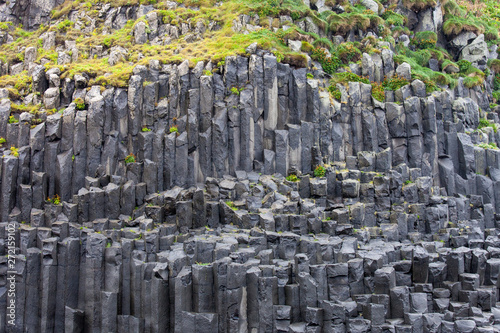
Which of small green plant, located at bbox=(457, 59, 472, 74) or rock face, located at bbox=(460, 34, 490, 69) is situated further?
rock face, located at bbox=(460, 34, 490, 69)

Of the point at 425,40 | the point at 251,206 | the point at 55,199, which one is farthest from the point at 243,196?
the point at 425,40

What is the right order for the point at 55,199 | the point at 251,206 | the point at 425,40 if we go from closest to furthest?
1. the point at 251,206
2. the point at 55,199
3. the point at 425,40

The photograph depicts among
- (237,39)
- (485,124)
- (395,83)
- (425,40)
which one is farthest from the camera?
(425,40)

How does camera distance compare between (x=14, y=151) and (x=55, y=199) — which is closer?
(x=55, y=199)

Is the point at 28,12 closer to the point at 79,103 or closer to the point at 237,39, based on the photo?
the point at 79,103

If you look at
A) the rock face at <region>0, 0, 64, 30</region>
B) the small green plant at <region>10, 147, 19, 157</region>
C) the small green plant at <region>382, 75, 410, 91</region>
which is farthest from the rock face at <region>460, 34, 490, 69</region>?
the small green plant at <region>10, 147, 19, 157</region>

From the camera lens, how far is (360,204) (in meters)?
25.8

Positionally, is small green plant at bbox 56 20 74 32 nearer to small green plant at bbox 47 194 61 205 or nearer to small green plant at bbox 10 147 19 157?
small green plant at bbox 10 147 19 157

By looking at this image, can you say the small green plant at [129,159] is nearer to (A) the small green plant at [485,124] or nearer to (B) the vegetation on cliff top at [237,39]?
(B) the vegetation on cliff top at [237,39]

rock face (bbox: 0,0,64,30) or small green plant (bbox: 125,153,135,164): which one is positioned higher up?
rock face (bbox: 0,0,64,30)

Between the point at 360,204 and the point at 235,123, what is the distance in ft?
28.5

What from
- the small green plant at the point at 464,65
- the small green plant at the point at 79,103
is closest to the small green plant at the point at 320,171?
the small green plant at the point at 79,103

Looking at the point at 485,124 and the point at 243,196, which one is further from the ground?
the point at 485,124

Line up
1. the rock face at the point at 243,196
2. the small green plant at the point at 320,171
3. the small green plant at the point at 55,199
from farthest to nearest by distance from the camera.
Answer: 1. the small green plant at the point at 320,171
2. the small green plant at the point at 55,199
3. the rock face at the point at 243,196
